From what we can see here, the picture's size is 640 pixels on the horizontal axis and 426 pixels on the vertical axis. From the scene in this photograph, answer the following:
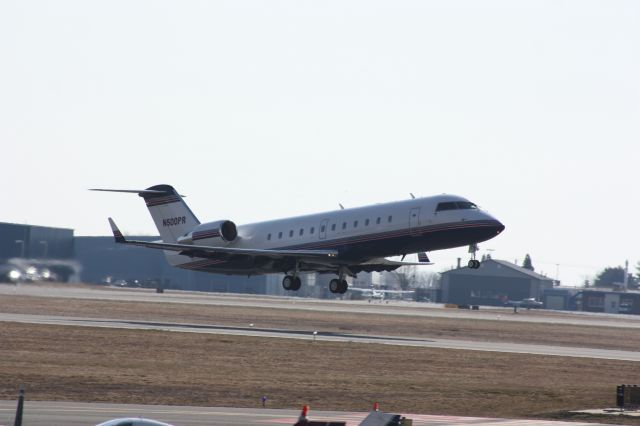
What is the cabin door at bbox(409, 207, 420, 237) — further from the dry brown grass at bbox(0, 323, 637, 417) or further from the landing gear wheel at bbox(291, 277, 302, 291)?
the landing gear wheel at bbox(291, 277, 302, 291)

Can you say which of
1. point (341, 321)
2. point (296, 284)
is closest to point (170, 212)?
point (296, 284)

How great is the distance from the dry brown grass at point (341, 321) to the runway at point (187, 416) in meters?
30.2

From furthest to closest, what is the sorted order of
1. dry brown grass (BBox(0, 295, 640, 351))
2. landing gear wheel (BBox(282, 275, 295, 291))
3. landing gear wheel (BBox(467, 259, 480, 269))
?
dry brown grass (BBox(0, 295, 640, 351)), landing gear wheel (BBox(282, 275, 295, 291)), landing gear wheel (BBox(467, 259, 480, 269))

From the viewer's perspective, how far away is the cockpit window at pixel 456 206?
54281 mm

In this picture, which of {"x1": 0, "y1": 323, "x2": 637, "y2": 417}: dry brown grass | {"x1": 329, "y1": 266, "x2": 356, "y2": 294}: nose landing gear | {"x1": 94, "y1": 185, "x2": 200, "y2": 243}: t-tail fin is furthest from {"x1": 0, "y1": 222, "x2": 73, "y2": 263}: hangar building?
{"x1": 0, "y1": 323, "x2": 637, "y2": 417}: dry brown grass

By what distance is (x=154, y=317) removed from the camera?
212 ft

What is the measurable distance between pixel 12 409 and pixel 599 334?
A: 5049 centimetres

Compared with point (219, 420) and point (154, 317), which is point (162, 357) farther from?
point (154, 317)

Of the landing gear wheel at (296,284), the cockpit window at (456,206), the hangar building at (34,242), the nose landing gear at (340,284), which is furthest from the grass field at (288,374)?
the hangar building at (34,242)

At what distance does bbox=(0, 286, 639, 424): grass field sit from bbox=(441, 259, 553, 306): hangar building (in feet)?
368

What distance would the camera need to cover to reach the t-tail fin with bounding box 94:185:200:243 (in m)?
66.5

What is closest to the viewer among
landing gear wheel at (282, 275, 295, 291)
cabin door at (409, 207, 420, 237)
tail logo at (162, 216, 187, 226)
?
cabin door at (409, 207, 420, 237)

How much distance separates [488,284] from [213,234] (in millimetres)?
102501

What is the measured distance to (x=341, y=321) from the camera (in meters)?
69.4
